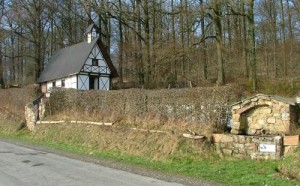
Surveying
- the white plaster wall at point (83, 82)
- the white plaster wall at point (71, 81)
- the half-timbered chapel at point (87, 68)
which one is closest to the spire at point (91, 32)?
the half-timbered chapel at point (87, 68)

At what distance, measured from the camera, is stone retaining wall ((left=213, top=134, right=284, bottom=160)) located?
46.7ft

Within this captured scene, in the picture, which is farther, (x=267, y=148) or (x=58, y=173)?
(x=267, y=148)

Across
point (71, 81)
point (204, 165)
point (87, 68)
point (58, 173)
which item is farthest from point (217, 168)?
point (71, 81)

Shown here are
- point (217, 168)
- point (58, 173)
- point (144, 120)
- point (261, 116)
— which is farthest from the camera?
point (144, 120)

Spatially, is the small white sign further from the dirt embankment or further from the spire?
the spire

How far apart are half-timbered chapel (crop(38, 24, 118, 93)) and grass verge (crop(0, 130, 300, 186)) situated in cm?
2907

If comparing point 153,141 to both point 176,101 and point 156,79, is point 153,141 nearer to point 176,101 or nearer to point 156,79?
point 176,101

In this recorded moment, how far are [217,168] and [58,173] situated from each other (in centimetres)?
504

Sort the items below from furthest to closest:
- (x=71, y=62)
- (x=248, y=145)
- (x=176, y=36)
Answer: (x=71, y=62) < (x=176, y=36) < (x=248, y=145)

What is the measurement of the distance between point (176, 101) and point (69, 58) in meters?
33.9

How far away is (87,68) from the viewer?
152 ft

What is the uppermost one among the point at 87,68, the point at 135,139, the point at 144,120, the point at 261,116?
the point at 87,68

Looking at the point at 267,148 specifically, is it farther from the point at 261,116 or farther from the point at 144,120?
the point at 144,120

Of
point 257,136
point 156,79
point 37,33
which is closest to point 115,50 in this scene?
point 37,33
